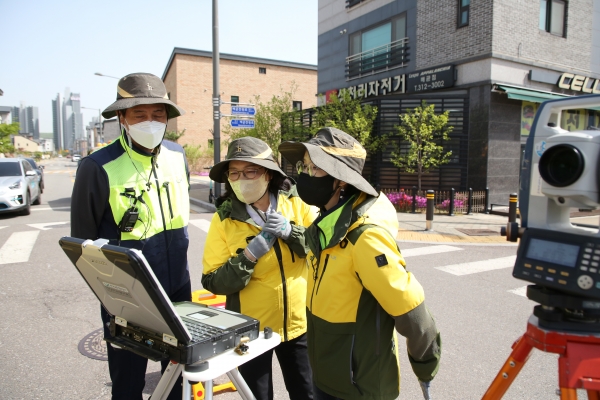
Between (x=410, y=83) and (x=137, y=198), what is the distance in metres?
15.6

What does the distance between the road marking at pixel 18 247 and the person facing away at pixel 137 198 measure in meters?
6.16

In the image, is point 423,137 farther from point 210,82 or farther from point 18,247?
point 210,82

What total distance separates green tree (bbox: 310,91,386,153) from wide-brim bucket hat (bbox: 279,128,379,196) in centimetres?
1216


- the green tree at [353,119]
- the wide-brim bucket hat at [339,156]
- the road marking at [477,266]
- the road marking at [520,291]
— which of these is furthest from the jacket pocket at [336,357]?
the green tree at [353,119]

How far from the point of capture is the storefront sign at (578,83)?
16.0 metres

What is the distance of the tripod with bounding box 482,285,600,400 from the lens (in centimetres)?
150

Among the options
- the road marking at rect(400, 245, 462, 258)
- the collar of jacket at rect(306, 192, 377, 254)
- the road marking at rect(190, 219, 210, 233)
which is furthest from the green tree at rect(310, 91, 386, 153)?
the collar of jacket at rect(306, 192, 377, 254)

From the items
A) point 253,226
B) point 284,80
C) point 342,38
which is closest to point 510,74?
point 342,38

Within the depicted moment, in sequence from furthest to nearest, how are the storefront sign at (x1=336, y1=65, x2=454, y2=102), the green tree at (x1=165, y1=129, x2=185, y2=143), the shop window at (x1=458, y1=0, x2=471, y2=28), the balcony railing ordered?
the green tree at (x1=165, y1=129, x2=185, y2=143) → the balcony railing → the storefront sign at (x1=336, y1=65, x2=454, y2=102) → the shop window at (x1=458, y1=0, x2=471, y2=28)

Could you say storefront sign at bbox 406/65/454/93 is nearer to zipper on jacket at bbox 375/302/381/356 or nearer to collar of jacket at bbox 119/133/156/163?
collar of jacket at bbox 119/133/156/163

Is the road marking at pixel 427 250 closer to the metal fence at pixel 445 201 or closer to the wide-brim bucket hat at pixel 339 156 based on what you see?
the metal fence at pixel 445 201

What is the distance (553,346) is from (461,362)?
2.45 meters

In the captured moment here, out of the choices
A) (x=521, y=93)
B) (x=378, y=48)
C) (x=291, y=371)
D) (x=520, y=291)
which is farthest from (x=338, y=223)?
(x=378, y=48)

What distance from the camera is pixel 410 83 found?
1636 centimetres
